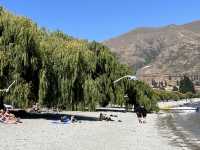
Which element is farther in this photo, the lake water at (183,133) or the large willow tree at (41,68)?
the large willow tree at (41,68)

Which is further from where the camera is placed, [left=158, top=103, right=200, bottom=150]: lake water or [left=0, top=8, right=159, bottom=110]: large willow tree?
[left=0, top=8, right=159, bottom=110]: large willow tree

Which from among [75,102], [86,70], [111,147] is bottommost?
[111,147]

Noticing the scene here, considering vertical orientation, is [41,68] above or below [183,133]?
above

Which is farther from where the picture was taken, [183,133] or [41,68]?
[41,68]

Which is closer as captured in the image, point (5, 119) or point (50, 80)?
point (5, 119)

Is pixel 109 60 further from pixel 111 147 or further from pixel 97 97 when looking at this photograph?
pixel 111 147

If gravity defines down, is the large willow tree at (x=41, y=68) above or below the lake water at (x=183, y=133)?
above

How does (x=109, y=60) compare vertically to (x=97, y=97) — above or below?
above

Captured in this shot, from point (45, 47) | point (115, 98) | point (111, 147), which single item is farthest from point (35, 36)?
point (115, 98)

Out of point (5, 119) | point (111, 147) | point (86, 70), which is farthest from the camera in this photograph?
point (86, 70)

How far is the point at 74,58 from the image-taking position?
4847 centimetres

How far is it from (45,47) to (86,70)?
601 cm

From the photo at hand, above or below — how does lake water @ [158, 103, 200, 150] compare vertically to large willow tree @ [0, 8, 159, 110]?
below

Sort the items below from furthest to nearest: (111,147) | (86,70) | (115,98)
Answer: (115,98)
(86,70)
(111,147)
